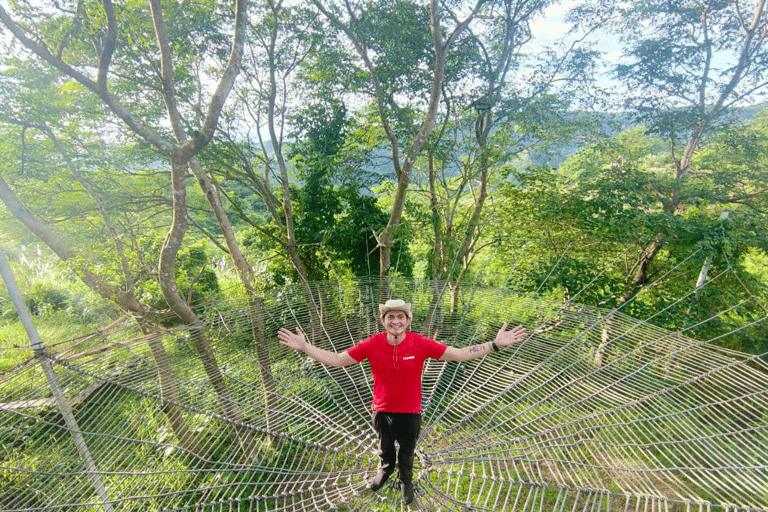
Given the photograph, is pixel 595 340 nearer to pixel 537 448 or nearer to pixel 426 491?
pixel 537 448

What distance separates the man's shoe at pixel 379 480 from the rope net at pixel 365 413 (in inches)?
Result: 4.2

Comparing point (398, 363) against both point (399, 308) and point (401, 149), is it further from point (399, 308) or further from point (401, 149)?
point (401, 149)

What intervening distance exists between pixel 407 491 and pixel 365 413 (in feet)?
4.11

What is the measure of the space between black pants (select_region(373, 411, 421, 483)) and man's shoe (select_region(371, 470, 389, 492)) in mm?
32

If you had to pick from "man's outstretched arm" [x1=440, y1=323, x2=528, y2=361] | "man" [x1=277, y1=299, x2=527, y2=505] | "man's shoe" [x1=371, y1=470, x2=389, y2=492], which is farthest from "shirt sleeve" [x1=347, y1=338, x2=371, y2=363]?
"man's shoe" [x1=371, y1=470, x2=389, y2=492]

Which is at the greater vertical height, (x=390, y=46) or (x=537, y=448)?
(x=390, y=46)

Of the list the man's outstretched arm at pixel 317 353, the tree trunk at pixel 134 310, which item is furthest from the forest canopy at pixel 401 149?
the man's outstretched arm at pixel 317 353

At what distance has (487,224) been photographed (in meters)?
6.21

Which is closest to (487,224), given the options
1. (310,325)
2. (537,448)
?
(310,325)

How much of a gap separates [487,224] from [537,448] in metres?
4.02

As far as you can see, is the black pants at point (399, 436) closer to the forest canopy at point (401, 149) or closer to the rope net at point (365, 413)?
the rope net at point (365, 413)

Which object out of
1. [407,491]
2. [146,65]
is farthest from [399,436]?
[146,65]

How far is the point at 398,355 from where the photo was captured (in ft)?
6.37

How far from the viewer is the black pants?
207cm
